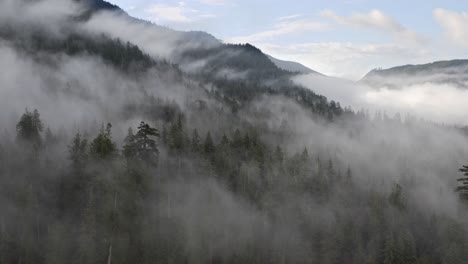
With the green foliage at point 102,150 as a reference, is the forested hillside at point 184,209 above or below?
below

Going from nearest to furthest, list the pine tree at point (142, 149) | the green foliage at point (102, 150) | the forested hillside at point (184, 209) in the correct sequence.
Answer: the forested hillside at point (184, 209)
the pine tree at point (142, 149)
the green foliage at point (102, 150)

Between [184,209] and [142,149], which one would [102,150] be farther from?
[184,209]

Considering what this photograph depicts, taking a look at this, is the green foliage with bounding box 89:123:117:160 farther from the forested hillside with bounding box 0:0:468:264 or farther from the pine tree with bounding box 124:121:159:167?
the pine tree with bounding box 124:121:159:167

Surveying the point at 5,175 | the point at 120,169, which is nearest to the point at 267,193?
→ the point at 120,169

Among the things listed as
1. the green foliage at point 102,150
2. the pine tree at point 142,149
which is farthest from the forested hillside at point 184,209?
the pine tree at point 142,149

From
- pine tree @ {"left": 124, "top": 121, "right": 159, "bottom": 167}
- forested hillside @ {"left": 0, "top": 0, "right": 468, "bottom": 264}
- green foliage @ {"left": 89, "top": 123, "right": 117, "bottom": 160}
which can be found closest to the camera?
forested hillside @ {"left": 0, "top": 0, "right": 468, "bottom": 264}

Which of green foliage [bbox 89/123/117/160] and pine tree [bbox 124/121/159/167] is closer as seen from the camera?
pine tree [bbox 124/121/159/167]

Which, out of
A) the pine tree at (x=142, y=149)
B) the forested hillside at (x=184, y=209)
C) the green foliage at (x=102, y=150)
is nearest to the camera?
the forested hillside at (x=184, y=209)

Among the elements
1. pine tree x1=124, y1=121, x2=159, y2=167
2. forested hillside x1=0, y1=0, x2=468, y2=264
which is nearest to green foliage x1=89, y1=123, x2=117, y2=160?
forested hillside x1=0, y1=0, x2=468, y2=264

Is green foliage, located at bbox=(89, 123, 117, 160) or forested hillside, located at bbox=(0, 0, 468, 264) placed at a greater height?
green foliage, located at bbox=(89, 123, 117, 160)

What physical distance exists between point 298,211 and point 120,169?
46018 mm

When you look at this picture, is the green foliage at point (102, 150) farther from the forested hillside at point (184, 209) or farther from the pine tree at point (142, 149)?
the pine tree at point (142, 149)

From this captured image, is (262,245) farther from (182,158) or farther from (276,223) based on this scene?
(182,158)

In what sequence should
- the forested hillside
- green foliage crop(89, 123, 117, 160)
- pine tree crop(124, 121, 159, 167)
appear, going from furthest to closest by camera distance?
green foliage crop(89, 123, 117, 160)
pine tree crop(124, 121, 159, 167)
the forested hillside
